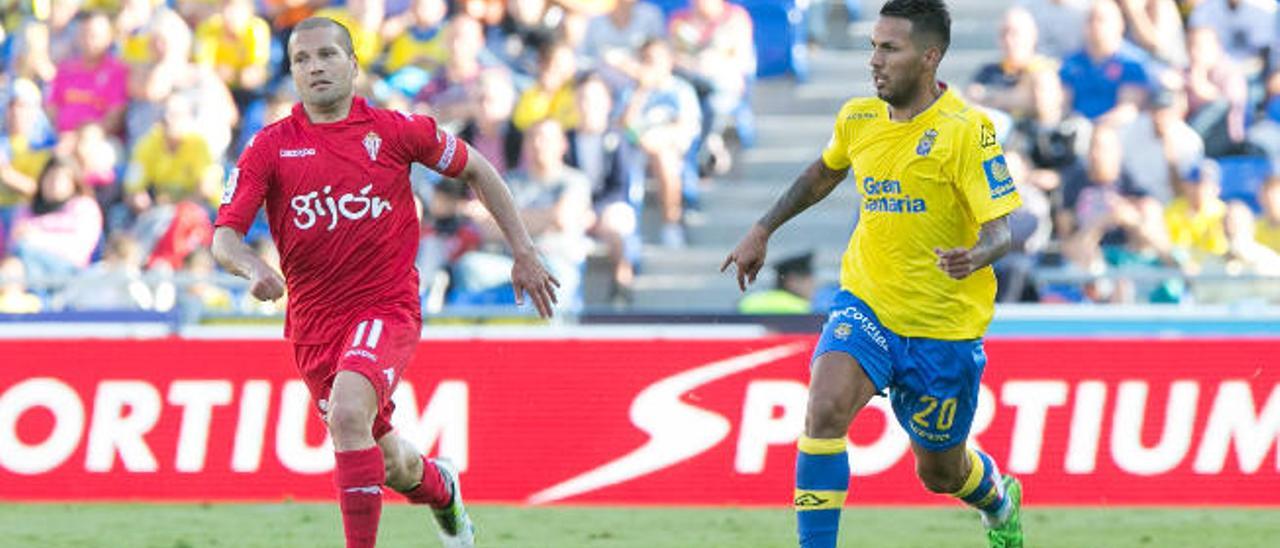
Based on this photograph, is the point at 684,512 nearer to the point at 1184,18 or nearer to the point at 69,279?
the point at 69,279

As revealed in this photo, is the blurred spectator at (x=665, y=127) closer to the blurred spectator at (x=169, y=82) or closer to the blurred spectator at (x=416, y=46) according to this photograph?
the blurred spectator at (x=416, y=46)

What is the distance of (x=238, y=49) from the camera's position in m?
17.9

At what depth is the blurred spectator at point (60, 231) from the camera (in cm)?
1675

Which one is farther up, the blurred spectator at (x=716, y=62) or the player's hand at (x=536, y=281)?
the player's hand at (x=536, y=281)

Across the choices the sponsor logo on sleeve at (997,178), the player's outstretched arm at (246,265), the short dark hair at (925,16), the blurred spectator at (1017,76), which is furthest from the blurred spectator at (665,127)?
the sponsor logo on sleeve at (997,178)

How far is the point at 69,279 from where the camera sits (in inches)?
568

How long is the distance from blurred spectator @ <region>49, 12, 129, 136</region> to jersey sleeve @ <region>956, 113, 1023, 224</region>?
1030cm

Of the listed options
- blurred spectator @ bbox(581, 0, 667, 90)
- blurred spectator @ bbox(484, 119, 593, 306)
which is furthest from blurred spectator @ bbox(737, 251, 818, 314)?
blurred spectator @ bbox(581, 0, 667, 90)

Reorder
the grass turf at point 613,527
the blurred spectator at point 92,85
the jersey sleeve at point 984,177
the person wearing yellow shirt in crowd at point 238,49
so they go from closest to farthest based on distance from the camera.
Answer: the jersey sleeve at point 984,177
the grass turf at point 613,527
the person wearing yellow shirt in crowd at point 238,49
the blurred spectator at point 92,85

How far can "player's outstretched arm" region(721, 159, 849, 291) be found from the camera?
9.27 metres

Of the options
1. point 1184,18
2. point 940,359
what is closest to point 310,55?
point 940,359

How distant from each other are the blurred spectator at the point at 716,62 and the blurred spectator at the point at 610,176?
→ 0.59m

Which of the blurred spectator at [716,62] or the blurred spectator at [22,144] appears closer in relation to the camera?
the blurred spectator at [716,62]

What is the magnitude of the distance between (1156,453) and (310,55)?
18.3 feet
